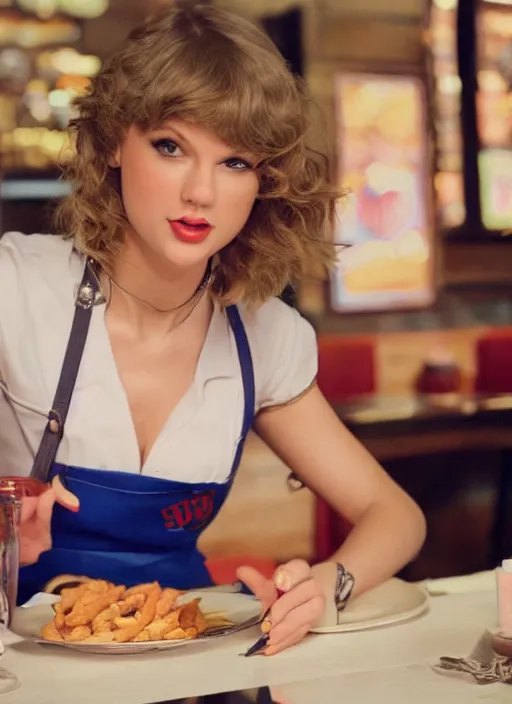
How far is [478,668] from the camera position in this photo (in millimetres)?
1148

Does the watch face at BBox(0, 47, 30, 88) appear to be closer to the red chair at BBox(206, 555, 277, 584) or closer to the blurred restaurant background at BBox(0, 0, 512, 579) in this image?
the blurred restaurant background at BBox(0, 0, 512, 579)

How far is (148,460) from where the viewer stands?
1.59 meters

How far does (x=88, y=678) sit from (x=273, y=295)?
73 centimetres

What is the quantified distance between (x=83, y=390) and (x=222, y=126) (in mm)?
436

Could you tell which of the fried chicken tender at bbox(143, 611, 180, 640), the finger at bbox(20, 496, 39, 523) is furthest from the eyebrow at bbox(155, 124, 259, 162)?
the fried chicken tender at bbox(143, 611, 180, 640)

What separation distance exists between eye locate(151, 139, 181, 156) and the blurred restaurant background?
441 millimetres

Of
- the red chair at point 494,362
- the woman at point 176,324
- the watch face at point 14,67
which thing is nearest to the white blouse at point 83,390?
the woman at point 176,324

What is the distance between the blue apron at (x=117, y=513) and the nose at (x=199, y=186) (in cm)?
22

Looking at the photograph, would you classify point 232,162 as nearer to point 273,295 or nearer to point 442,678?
point 273,295

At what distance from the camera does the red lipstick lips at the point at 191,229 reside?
149cm

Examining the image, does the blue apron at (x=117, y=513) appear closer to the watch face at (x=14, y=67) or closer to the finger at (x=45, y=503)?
the finger at (x=45, y=503)

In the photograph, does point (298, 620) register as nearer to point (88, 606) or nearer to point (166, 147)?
point (88, 606)

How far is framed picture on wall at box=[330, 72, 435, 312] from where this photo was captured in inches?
81.0

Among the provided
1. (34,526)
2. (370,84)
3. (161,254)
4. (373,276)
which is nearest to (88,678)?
(34,526)
